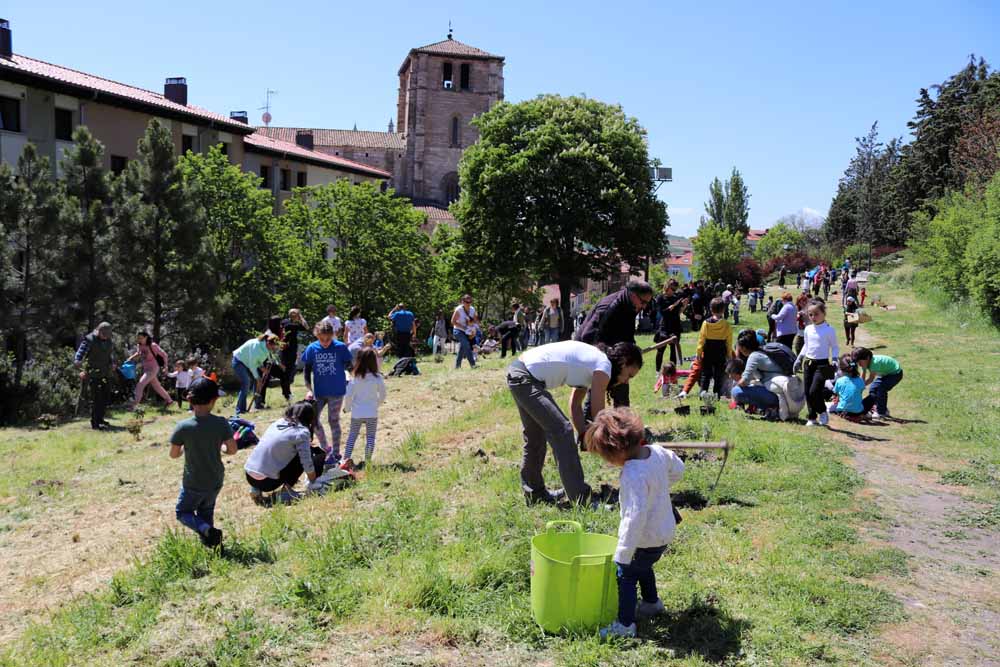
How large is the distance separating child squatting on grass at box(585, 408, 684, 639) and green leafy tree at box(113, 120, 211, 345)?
80.8ft

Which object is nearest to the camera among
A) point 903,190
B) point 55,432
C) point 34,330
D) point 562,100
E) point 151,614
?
point 151,614

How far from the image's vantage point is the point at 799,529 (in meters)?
6.43

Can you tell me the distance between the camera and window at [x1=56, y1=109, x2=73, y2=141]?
1257 inches

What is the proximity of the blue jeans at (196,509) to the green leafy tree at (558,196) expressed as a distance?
91.4 ft

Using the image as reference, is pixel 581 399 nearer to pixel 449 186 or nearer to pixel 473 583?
pixel 473 583

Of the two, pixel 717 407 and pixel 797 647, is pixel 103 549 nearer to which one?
pixel 797 647

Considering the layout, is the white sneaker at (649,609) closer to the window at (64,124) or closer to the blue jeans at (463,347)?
the blue jeans at (463,347)

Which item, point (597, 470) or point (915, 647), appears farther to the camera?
point (597, 470)

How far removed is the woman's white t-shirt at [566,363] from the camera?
20.8ft

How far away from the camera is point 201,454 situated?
259 inches

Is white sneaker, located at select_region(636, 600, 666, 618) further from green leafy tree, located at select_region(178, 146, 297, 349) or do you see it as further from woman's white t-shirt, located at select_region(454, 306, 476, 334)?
green leafy tree, located at select_region(178, 146, 297, 349)

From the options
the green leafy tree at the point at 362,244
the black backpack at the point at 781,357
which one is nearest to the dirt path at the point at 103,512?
the black backpack at the point at 781,357

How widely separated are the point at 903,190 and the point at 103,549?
6483 centimetres

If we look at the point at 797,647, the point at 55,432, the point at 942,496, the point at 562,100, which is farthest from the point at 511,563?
the point at 562,100
